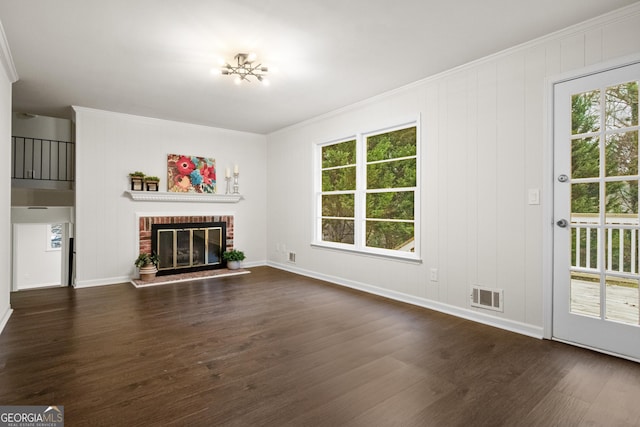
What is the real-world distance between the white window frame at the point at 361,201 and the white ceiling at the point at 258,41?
550mm

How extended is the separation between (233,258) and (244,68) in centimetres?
346

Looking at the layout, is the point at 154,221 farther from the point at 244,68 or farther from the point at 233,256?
the point at 244,68

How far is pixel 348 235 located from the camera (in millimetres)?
5059

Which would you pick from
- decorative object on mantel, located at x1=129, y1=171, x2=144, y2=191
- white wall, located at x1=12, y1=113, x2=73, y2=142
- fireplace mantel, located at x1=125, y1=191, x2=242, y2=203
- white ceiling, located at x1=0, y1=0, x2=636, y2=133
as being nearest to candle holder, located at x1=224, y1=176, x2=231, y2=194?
fireplace mantel, located at x1=125, y1=191, x2=242, y2=203

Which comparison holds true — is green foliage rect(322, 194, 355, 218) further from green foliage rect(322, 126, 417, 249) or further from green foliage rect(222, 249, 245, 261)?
green foliage rect(222, 249, 245, 261)

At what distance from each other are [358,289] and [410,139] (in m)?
2.07

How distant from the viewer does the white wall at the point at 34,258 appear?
8250 millimetres

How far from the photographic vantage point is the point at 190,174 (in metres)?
5.67

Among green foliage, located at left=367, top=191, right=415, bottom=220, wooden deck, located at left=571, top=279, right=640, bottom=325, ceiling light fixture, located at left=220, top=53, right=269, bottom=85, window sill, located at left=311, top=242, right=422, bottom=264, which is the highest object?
ceiling light fixture, located at left=220, top=53, right=269, bottom=85

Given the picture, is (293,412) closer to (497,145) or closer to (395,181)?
(497,145)

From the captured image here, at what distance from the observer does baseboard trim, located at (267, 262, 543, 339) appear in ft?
9.64

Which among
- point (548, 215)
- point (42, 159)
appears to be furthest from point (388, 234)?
point (42, 159)

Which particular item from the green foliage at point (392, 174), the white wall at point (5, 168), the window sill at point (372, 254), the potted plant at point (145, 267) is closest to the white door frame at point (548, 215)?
the window sill at point (372, 254)

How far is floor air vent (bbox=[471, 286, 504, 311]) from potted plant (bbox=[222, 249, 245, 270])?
12.8 ft
